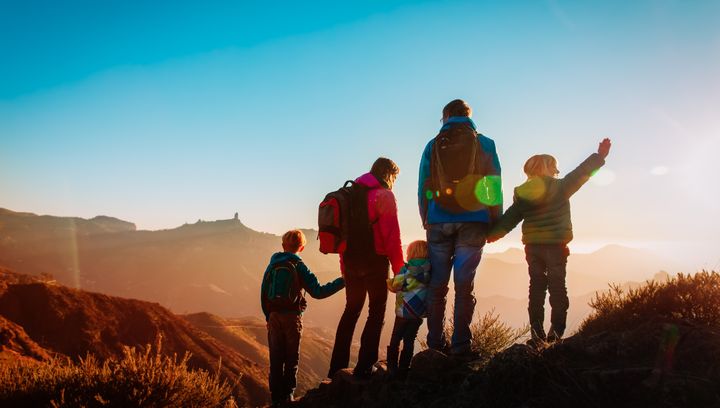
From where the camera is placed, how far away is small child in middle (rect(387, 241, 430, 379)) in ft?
11.8

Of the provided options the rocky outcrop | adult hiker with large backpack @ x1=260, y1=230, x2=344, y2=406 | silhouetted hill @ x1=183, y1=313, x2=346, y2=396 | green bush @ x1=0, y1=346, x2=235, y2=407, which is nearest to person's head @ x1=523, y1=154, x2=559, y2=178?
the rocky outcrop

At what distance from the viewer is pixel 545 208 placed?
13.9 ft

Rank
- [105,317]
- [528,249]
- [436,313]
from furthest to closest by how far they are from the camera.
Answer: [105,317], [528,249], [436,313]

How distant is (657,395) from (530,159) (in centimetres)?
273

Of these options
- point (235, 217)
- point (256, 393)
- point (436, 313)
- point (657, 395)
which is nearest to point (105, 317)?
point (256, 393)

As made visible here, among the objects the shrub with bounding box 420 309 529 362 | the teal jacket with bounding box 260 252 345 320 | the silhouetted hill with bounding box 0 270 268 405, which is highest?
A: the teal jacket with bounding box 260 252 345 320

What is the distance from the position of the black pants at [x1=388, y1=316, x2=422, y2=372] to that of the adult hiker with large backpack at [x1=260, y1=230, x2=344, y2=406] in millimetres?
709

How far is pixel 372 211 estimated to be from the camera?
384 centimetres

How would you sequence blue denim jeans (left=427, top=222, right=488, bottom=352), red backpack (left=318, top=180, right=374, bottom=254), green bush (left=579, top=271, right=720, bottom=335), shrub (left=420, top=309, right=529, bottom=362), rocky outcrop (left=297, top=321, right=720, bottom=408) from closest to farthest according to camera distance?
rocky outcrop (left=297, top=321, right=720, bottom=408) < green bush (left=579, top=271, right=720, bottom=335) < blue denim jeans (left=427, top=222, right=488, bottom=352) < red backpack (left=318, top=180, right=374, bottom=254) < shrub (left=420, top=309, right=529, bottom=362)

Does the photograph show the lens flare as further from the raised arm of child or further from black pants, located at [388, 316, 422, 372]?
black pants, located at [388, 316, 422, 372]

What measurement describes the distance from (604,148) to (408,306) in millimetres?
2366

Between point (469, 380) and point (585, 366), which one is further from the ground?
point (585, 366)

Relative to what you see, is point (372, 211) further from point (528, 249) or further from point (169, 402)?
point (169, 402)

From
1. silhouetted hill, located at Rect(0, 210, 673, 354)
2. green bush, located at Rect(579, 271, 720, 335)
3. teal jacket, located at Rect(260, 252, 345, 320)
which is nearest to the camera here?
green bush, located at Rect(579, 271, 720, 335)
